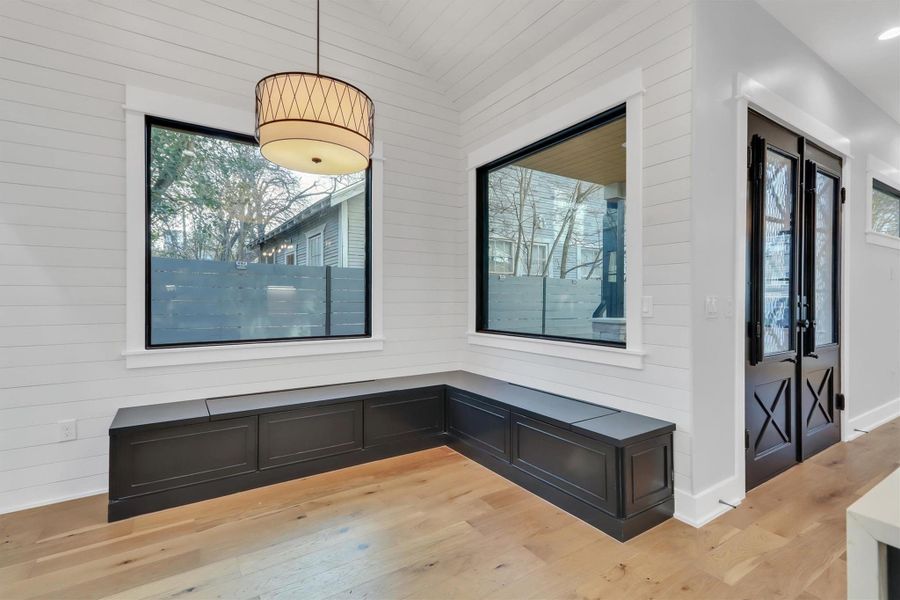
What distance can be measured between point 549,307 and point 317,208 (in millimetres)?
2148

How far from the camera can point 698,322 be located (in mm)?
2512

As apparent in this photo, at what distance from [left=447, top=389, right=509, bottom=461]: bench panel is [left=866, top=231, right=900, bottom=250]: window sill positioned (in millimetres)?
3862

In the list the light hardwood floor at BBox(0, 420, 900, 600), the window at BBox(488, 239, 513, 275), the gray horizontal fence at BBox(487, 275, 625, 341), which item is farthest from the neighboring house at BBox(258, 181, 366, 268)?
the light hardwood floor at BBox(0, 420, 900, 600)

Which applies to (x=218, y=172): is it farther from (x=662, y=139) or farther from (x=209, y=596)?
(x=662, y=139)

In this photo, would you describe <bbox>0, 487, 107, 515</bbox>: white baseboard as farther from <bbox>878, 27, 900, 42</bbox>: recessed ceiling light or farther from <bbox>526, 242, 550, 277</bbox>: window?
<bbox>878, 27, 900, 42</bbox>: recessed ceiling light

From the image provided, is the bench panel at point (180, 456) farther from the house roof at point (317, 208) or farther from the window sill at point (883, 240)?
the window sill at point (883, 240)

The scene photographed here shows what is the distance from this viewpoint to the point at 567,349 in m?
3.27

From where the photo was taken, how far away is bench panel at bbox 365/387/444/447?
3.47 meters

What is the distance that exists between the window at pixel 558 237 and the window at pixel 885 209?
3122 mm

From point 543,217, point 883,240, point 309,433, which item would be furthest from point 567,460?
point 883,240

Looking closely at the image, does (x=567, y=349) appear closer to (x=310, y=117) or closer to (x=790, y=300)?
(x=790, y=300)

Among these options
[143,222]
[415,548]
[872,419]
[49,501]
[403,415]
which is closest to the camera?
[415,548]

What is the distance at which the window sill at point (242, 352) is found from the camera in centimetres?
302

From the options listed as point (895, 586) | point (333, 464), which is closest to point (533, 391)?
point (333, 464)
